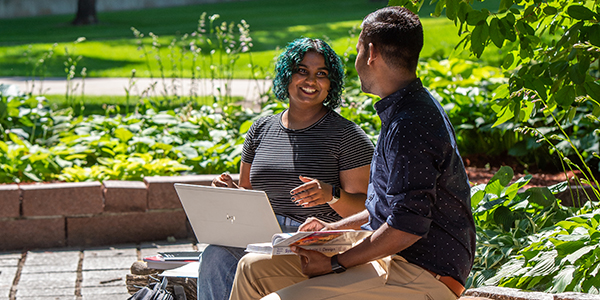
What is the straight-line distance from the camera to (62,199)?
15.4ft

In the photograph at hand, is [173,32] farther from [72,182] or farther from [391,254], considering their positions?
[391,254]

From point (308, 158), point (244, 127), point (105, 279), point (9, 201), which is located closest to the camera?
point (308, 158)

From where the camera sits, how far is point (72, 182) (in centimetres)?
495

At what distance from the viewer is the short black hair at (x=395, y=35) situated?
79.7 inches

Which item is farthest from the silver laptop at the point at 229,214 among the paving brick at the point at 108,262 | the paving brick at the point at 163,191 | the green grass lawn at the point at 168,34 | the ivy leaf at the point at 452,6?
the green grass lawn at the point at 168,34

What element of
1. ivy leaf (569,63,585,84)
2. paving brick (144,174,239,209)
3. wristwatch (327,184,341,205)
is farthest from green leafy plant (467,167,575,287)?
paving brick (144,174,239,209)

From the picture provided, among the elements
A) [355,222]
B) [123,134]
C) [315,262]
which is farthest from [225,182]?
[123,134]

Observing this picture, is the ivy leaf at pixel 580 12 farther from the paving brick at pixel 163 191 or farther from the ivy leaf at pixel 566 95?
the paving brick at pixel 163 191

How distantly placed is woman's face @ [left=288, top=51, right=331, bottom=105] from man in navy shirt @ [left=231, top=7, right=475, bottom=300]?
0.96 m

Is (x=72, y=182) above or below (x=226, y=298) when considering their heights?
below

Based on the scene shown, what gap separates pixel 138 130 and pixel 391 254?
4.41 metres

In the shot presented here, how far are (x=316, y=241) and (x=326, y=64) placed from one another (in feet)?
4.13

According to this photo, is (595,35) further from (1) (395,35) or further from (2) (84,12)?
(2) (84,12)

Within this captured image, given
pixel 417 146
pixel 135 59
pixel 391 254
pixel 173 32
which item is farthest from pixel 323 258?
pixel 173 32
